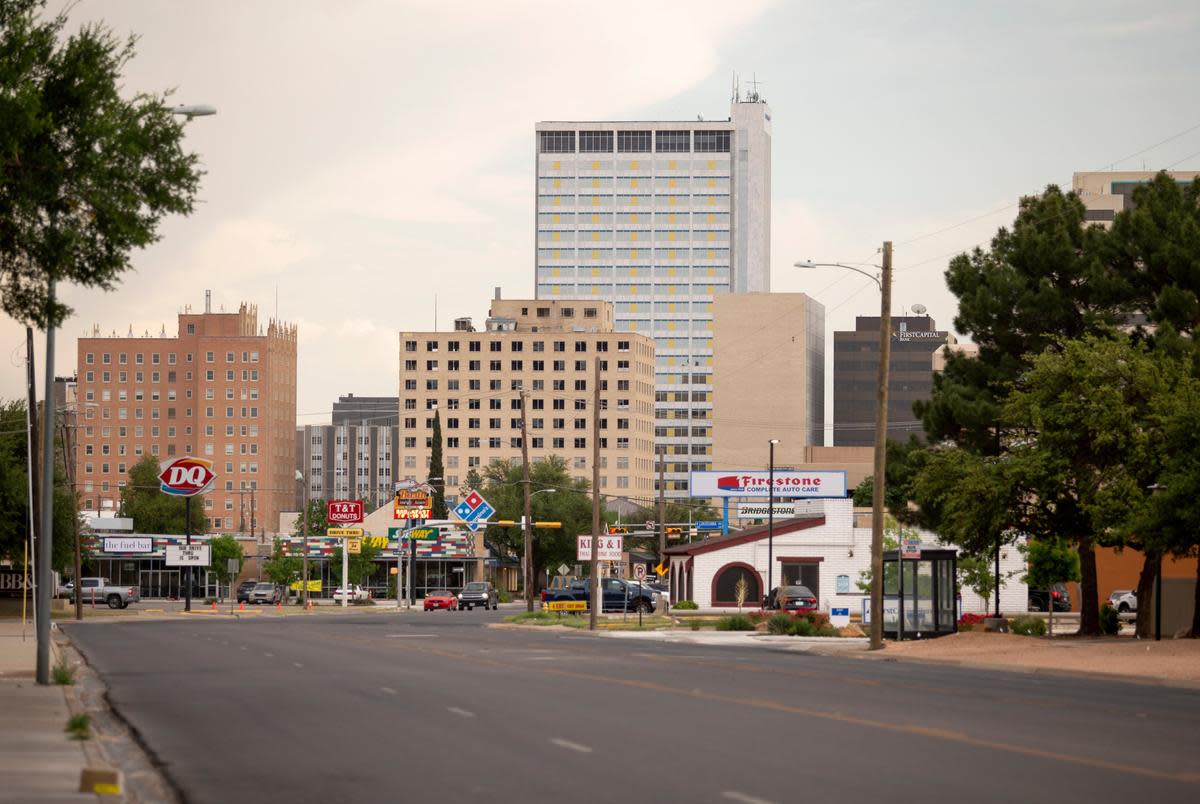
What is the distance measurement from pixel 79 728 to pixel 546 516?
378 ft

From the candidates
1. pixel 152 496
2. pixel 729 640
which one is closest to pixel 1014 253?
pixel 729 640

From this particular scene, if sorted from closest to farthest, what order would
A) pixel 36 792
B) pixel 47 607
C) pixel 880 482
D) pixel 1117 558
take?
pixel 36 792 < pixel 47 607 < pixel 880 482 < pixel 1117 558

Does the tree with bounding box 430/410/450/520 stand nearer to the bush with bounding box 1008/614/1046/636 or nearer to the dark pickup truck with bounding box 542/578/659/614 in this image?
the dark pickup truck with bounding box 542/578/659/614

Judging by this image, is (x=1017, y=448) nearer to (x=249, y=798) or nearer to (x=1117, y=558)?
(x=249, y=798)

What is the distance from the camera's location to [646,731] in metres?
18.6

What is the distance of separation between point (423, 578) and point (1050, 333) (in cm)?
8520

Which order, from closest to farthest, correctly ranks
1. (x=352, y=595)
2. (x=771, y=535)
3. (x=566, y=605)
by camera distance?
(x=566, y=605) < (x=771, y=535) < (x=352, y=595)

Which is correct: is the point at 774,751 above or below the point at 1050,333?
below

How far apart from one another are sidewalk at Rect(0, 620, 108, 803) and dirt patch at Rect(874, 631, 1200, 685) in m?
20.0

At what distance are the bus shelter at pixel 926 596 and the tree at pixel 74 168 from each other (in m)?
28.7

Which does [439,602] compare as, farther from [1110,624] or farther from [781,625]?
[1110,624]

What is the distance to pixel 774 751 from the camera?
16.4 metres

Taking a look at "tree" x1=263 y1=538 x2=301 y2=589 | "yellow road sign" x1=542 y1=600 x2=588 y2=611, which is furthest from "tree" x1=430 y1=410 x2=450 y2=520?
"yellow road sign" x1=542 y1=600 x2=588 y2=611

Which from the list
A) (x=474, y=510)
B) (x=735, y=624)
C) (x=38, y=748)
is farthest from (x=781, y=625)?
(x=38, y=748)
